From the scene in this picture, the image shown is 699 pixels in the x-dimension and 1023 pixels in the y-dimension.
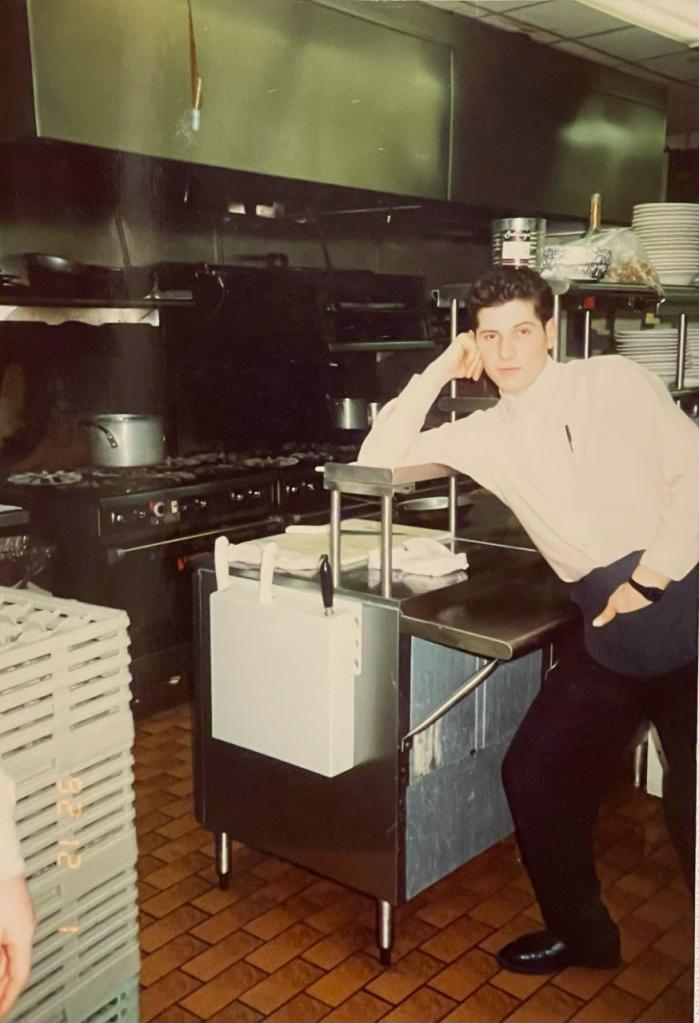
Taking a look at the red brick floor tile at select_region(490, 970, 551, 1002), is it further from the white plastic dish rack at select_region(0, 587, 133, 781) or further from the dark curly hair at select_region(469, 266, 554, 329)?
the dark curly hair at select_region(469, 266, 554, 329)

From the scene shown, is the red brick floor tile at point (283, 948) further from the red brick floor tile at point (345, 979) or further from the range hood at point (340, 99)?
the range hood at point (340, 99)

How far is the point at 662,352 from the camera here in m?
2.18

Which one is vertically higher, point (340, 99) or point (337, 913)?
point (340, 99)

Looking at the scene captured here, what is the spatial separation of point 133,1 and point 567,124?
6.08 ft

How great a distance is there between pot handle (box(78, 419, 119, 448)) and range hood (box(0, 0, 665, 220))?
0.77 m

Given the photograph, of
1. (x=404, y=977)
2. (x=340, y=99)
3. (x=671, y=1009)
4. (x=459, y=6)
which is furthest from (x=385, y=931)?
(x=459, y=6)

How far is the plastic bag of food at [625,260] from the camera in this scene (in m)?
2.05

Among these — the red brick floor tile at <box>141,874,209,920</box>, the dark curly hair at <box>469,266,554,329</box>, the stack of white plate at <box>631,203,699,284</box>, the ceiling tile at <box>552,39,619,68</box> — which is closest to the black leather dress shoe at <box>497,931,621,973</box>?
the red brick floor tile at <box>141,874,209,920</box>

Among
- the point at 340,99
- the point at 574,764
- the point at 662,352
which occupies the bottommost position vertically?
the point at 574,764

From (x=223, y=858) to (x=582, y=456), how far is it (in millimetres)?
1154

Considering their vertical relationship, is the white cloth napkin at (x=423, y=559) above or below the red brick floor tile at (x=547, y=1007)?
above

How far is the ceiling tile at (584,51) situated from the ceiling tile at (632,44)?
38 mm

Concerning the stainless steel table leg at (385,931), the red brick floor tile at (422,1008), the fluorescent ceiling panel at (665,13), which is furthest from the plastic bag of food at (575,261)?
the red brick floor tile at (422,1008)

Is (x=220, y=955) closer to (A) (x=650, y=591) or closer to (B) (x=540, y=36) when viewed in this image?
(A) (x=650, y=591)
